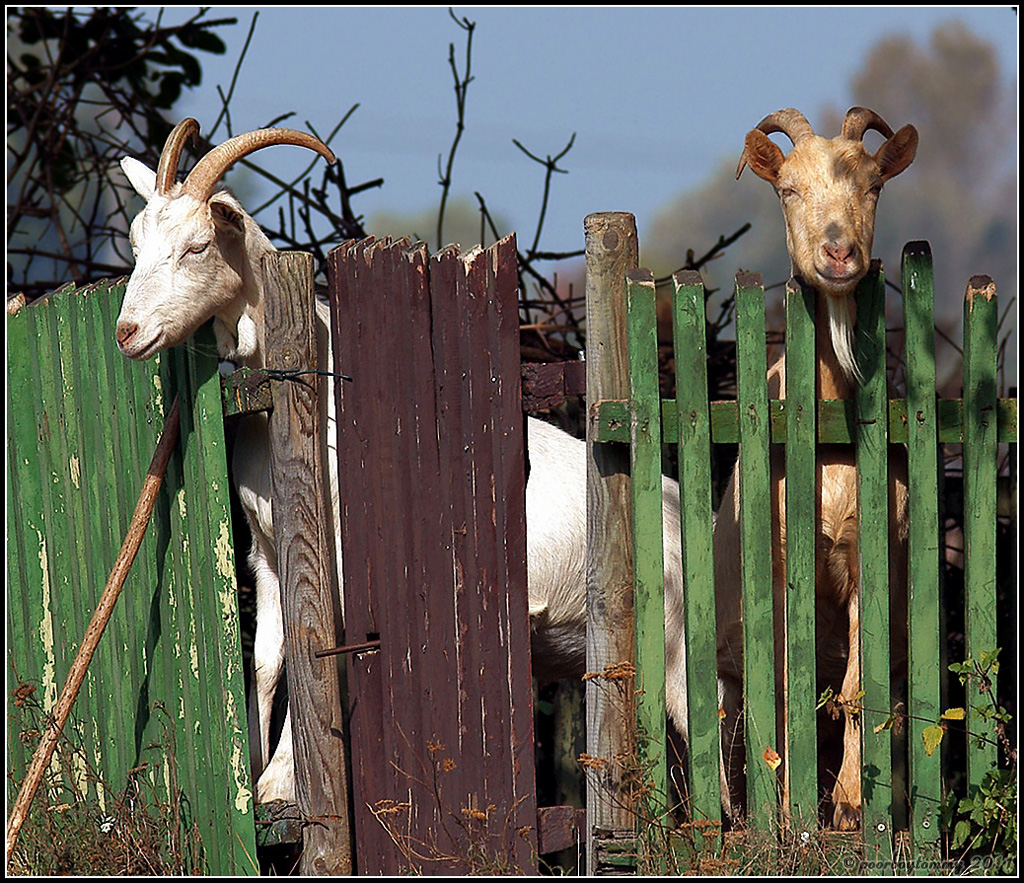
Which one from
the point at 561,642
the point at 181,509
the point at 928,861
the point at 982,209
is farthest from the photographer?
the point at 982,209

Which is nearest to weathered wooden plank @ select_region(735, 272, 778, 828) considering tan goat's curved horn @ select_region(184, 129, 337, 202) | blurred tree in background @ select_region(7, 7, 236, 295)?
tan goat's curved horn @ select_region(184, 129, 337, 202)

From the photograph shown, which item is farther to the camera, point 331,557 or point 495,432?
point 331,557

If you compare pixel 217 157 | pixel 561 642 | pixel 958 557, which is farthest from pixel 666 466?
pixel 217 157

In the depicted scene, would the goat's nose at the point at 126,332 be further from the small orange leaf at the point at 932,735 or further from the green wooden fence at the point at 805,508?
the small orange leaf at the point at 932,735

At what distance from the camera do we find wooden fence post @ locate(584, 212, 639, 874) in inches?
171

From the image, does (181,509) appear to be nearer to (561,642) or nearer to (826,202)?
(561,642)

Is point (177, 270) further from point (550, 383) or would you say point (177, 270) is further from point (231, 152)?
point (550, 383)

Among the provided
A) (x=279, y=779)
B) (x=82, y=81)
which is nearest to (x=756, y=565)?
(x=279, y=779)

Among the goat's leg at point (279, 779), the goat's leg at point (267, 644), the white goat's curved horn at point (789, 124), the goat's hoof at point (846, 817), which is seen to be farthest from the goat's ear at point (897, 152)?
the goat's leg at point (279, 779)

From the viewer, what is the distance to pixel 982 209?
51.0 metres

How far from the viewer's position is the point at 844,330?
4.29m

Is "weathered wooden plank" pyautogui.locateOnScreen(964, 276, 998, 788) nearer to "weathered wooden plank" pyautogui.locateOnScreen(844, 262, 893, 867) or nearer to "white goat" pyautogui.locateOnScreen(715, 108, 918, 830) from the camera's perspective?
"weathered wooden plank" pyautogui.locateOnScreen(844, 262, 893, 867)

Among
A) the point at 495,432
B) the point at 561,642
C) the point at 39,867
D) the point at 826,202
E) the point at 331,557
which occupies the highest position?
the point at 826,202

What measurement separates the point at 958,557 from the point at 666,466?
5.03ft
